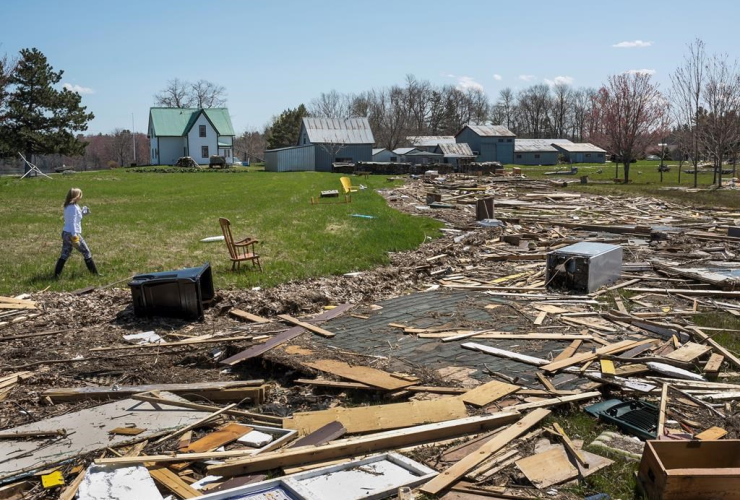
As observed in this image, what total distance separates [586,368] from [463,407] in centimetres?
189

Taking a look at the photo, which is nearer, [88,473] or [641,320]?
[88,473]

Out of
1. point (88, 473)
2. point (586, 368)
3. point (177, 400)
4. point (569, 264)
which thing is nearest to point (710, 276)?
point (569, 264)

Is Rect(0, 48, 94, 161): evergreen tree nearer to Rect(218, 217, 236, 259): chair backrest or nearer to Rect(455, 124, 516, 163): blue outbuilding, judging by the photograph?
Rect(218, 217, 236, 259): chair backrest

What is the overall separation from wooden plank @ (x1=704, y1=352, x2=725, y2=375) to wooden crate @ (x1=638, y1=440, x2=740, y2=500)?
2.44 metres

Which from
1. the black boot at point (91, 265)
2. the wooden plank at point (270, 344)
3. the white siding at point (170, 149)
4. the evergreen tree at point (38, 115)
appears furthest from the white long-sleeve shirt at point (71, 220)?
the white siding at point (170, 149)

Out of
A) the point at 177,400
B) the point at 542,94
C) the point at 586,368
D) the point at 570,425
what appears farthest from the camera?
the point at 542,94

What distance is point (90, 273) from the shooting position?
39.0 ft

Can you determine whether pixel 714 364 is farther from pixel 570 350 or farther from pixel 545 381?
pixel 545 381

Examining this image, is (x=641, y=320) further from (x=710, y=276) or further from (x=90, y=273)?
(x=90, y=273)

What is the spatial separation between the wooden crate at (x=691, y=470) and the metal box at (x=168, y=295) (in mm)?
6570

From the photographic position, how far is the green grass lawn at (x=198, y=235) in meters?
12.1

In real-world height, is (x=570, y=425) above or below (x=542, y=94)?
below

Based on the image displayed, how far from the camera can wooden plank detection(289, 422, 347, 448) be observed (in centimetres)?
519

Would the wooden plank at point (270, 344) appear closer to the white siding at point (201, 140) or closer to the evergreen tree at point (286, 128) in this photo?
the white siding at point (201, 140)
